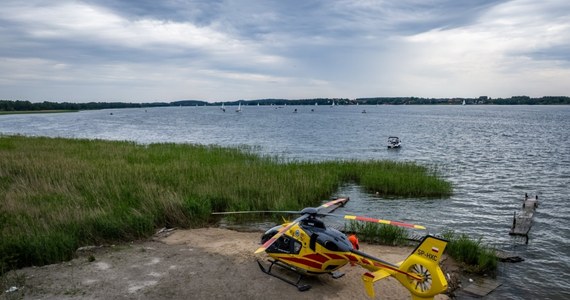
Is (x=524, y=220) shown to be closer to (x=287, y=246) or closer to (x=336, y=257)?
(x=336, y=257)

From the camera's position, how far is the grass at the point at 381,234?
13508 millimetres

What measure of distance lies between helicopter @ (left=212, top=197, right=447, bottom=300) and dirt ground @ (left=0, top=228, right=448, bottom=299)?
41 cm

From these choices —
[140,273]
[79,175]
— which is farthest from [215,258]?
[79,175]

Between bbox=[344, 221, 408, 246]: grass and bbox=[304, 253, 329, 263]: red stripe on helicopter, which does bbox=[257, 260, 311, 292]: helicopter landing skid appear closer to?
bbox=[304, 253, 329, 263]: red stripe on helicopter

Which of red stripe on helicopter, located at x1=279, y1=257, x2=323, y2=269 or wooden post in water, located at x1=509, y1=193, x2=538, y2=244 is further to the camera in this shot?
wooden post in water, located at x1=509, y1=193, x2=538, y2=244

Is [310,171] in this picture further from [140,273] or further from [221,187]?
[140,273]

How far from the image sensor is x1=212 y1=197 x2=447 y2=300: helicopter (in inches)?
309

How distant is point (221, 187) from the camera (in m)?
18.2

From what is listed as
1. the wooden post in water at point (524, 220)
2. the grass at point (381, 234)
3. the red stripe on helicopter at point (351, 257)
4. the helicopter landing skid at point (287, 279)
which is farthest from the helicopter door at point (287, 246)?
the wooden post in water at point (524, 220)

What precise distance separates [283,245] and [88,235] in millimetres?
6720

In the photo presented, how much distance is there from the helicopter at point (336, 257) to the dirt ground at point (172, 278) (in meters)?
0.41

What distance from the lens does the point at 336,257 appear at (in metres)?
9.23

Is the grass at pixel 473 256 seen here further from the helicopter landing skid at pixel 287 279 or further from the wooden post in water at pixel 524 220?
the helicopter landing skid at pixel 287 279

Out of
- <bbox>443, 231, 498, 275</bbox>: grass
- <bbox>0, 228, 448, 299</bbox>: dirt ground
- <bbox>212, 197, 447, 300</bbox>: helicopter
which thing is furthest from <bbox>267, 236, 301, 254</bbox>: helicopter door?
<bbox>443, 231, 498, 275</bbox>: grass
